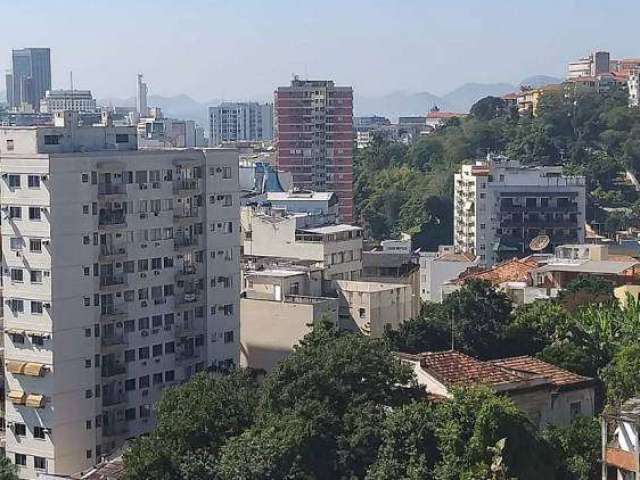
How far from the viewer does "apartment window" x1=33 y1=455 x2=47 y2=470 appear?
2373cm

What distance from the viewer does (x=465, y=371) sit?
22875 millimetres

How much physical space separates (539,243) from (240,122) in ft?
236

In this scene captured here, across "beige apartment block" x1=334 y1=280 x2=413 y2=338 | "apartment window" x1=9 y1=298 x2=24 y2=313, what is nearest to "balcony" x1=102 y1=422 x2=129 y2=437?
"apartment window" x1=9 y1=298 x2=24 y2=313

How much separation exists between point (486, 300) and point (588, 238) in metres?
22.0

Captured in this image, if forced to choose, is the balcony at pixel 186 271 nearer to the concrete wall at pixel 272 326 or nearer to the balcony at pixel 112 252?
the balcony at pixel 112 252

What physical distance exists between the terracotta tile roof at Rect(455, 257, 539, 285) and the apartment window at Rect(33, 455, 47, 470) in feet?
47.5

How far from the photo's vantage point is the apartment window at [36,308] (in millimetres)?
23734

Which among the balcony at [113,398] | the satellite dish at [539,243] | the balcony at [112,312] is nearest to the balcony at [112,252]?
the balcony at [112,312]

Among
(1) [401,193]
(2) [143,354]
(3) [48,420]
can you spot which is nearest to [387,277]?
(2) [143,354]

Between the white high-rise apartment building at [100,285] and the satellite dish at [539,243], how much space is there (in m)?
20.0

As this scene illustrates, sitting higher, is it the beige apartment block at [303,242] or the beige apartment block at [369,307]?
the beige apartment block at [303,242]

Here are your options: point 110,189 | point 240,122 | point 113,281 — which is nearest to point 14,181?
point 110,189

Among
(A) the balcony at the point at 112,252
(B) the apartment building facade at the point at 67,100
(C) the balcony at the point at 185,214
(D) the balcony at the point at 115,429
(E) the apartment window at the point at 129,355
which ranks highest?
(B) the apartment building facade at the point at 67,100

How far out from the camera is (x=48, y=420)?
77.6ft
